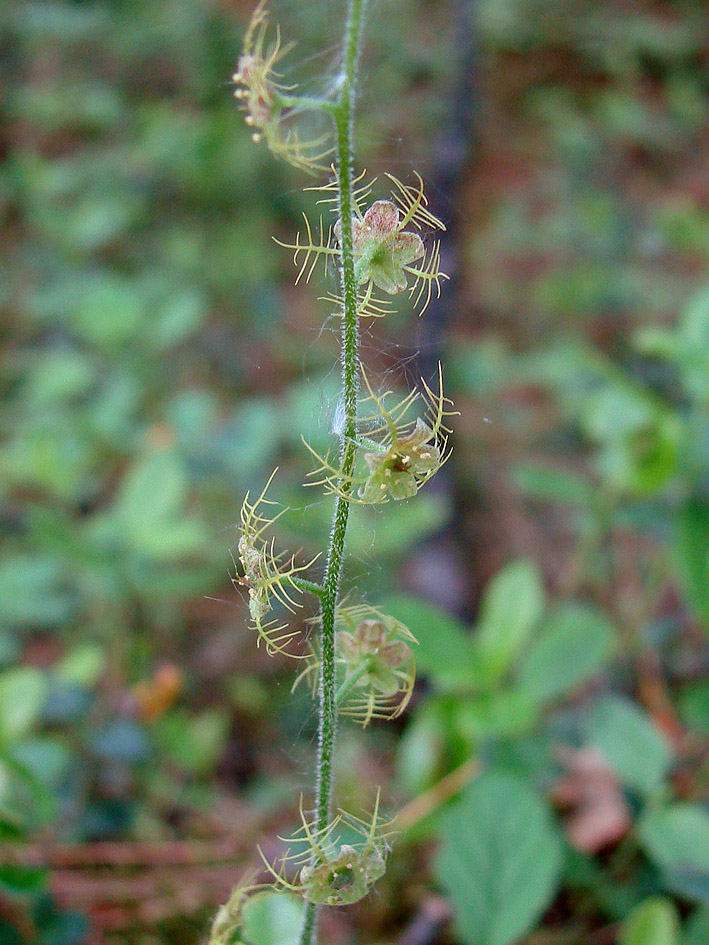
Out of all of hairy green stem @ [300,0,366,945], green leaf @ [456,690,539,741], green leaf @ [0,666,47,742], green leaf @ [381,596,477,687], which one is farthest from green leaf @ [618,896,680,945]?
green leaf @ [0,666,47,742]

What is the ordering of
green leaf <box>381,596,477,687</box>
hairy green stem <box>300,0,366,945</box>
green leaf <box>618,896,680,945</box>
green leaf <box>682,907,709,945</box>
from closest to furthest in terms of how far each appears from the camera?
hairy green stem <box>300,0,366,945</box> < green leaf <box>618,896,680,945</box> < green leaf <box>682,907,709,945</box> < green leaf <box>381,596,477,687</box>

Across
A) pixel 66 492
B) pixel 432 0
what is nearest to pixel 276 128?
pixel 66 492

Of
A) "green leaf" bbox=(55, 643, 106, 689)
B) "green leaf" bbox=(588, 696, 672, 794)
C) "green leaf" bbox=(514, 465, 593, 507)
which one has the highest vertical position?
"green leaf" bbox=(514, 465, 593, 507)

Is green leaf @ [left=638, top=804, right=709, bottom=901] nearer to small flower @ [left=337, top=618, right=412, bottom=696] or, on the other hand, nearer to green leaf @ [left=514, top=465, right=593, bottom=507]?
small flower @ [left=337, top=618, right=412, bottom=696]

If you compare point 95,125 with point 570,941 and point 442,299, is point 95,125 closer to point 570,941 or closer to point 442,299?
point 442,299

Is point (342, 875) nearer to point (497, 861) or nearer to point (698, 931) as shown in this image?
point (497, 861)

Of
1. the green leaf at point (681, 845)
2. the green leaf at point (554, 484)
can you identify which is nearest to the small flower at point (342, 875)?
the green leaf at point (681, 845)

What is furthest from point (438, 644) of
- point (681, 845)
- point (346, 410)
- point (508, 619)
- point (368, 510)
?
point (346, 410)
